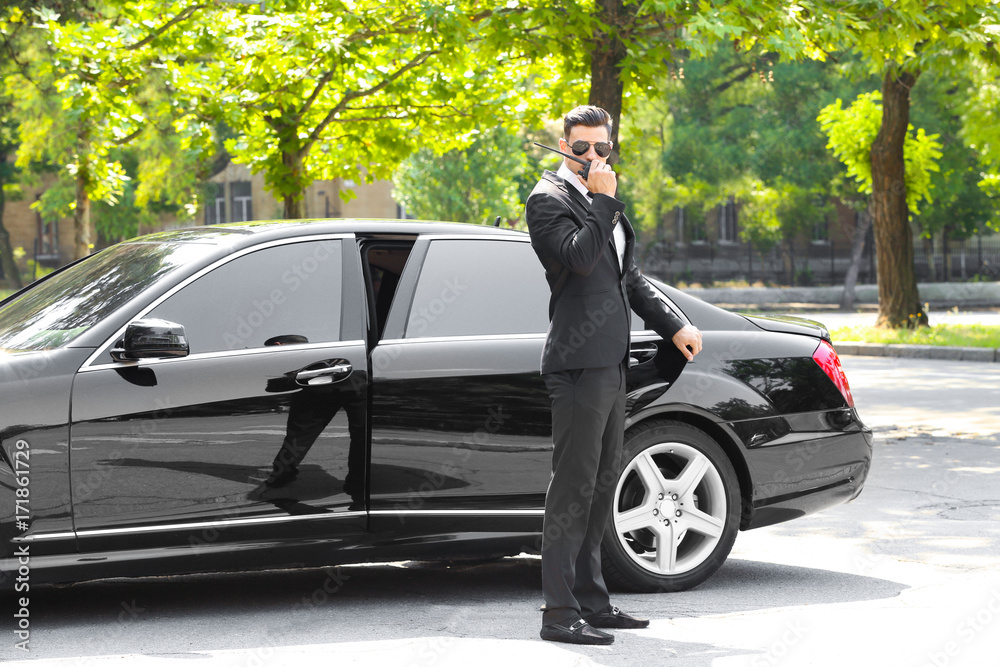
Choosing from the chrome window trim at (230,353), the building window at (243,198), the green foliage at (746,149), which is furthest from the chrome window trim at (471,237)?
the building window at (243,198)

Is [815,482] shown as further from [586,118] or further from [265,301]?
[265,301]

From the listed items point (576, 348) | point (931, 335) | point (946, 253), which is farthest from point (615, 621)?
point (946, 253)

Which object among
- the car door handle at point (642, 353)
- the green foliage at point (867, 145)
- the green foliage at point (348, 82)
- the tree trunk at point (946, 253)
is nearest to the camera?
the car door handle at point (642, 353)

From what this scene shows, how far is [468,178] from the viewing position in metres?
30.4

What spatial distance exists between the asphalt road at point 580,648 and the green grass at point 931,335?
42.5 feet

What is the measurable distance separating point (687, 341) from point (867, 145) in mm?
19069

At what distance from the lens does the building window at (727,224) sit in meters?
50.3

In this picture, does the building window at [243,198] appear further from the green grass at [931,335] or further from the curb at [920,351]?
the curb at [920,351]

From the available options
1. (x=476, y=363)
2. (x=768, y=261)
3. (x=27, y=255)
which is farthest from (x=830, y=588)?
(x=27, y=255)

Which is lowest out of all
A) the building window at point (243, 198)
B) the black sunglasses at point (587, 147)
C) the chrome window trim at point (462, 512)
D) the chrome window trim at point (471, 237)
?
the chrome window trim at point (462, 512)

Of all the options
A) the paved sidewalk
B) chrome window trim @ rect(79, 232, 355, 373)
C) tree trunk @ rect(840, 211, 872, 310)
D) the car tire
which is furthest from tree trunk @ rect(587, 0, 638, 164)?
tree trunk @ rect(840, 211, 872, 310)

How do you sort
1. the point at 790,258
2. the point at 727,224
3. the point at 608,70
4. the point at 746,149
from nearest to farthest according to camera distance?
the point at 608,70, the point at 746,149, the point at 790,258, the point at 727,224

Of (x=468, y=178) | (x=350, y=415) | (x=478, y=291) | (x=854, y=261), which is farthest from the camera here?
(x=854, y=261)

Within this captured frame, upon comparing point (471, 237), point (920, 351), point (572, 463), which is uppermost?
point (471, 237)
